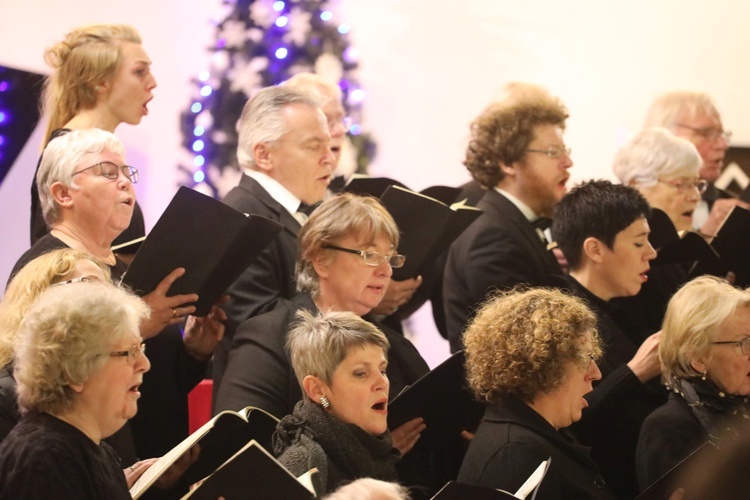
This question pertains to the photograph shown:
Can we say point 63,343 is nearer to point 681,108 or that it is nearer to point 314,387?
point 314,387

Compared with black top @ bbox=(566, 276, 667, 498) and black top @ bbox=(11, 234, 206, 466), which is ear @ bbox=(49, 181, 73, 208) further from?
black top @ bbox=(566, 276, 667, 498)

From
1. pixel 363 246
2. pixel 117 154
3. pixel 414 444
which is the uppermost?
pixel 117 154

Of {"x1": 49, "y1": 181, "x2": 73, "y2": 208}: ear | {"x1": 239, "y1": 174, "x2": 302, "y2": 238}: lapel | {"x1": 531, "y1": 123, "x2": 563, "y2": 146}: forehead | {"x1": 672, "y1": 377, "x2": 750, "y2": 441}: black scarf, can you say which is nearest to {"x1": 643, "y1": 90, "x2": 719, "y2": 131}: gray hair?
{"x1": 531, "y1": 123, "x2": 563, "y2": 146}: forehead

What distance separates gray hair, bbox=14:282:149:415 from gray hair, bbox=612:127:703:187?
8.59 feet

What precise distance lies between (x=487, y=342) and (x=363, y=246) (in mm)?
491

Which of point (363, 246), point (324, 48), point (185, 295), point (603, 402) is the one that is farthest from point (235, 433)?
point (324, 48)

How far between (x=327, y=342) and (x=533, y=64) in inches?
173

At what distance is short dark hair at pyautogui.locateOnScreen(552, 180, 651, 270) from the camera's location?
3678 millimetres

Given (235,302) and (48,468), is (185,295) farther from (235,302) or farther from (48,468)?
(48,468)

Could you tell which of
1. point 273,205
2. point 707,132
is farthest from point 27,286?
point 707,132

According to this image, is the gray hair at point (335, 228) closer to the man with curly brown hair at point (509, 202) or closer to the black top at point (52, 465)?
the man with curly brown hair at point (509, 202)

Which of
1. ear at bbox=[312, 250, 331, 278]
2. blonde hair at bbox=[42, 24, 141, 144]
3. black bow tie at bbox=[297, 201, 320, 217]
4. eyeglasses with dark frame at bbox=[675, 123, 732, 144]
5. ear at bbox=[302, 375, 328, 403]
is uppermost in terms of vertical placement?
blonde hair at bbox=[42, 24, 141, 144]

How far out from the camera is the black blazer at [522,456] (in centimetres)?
257

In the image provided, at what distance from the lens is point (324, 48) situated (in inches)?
231
